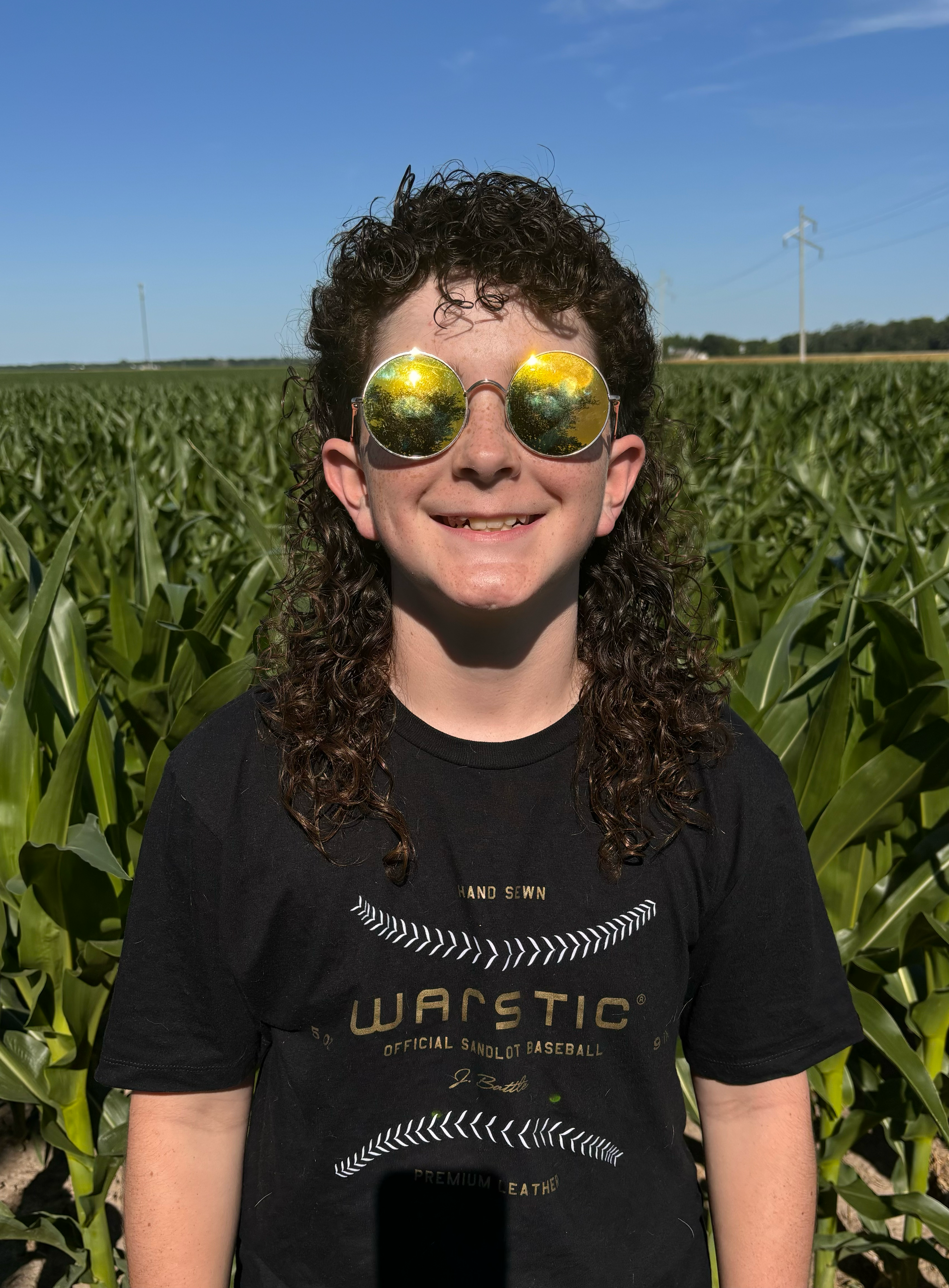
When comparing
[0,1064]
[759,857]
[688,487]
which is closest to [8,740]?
[0,1064]

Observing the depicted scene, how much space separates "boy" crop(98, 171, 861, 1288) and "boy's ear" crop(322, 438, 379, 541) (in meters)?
0.02

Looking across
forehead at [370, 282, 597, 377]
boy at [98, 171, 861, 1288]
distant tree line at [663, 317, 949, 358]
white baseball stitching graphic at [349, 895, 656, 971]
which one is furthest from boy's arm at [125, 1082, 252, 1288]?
distant tree line at [663, 317, 949, 358]

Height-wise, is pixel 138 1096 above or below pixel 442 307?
below

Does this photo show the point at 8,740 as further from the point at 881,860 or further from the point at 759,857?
the point at 881,860

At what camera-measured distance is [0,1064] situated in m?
1.67

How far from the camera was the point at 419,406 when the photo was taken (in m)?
1.11

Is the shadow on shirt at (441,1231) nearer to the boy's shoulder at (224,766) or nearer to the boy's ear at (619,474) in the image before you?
the boy's shoulder at (224,766)

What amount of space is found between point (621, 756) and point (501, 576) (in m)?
0.27

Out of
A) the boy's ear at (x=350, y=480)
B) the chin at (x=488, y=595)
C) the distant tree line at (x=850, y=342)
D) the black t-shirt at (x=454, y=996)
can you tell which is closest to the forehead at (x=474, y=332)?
the boy's ear at (x=350, y=480)

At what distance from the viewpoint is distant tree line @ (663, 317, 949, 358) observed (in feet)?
234

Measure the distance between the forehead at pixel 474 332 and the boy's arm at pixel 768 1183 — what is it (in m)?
0.90

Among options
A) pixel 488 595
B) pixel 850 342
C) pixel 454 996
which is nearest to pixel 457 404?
pixel 488 595

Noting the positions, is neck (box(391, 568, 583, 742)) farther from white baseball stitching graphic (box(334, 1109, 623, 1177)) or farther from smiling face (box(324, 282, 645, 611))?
white baseball stitching graphic (box(334, 1109, 623, 1177))

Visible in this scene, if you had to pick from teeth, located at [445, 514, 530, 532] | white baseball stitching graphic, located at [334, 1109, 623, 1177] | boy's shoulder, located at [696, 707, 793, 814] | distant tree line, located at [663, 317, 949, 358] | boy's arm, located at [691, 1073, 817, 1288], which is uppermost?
distant tree line, located at [663, 317, 949, 358]
